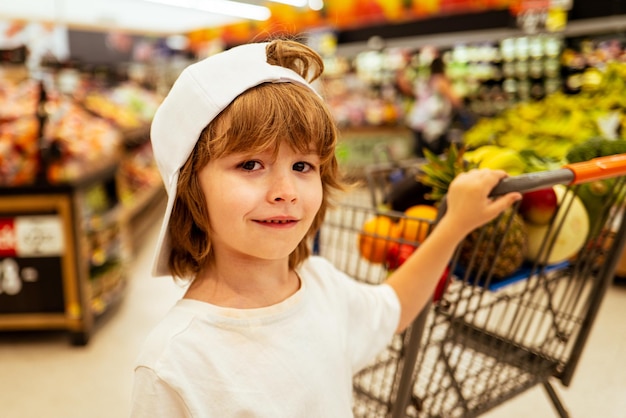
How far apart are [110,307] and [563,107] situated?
2.90 meters

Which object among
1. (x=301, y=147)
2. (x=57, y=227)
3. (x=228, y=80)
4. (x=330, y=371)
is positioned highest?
(x=228, y=80)

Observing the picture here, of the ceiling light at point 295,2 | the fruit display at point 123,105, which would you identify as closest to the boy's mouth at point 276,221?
the fruit display at point 123,105

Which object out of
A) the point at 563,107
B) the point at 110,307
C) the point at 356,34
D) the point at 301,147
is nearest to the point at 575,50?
the point at 356,34

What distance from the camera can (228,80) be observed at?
92cm

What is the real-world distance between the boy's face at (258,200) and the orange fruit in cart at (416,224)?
0.46 m

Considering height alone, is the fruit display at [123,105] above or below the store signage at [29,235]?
above

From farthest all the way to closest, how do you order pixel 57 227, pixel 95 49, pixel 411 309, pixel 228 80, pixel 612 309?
pixel 95 49
pixel 612 309
pixel 57 227
pixel 411 309
pixel 228 80

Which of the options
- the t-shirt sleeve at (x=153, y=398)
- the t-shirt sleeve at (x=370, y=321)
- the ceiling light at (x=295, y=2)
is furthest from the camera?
the ceiling light at (x=295, y=2)

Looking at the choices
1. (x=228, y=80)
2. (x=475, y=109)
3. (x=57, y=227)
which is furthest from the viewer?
(x=475, y=109)

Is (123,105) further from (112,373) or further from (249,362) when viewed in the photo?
(249,362)

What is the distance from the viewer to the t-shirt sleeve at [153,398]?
0.88 m

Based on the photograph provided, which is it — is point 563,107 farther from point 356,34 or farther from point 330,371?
point 356,34

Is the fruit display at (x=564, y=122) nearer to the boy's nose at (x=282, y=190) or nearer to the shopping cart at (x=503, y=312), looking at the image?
the shopping cart at (x=503, y=312)

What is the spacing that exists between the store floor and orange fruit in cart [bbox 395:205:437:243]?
1.26 metres
